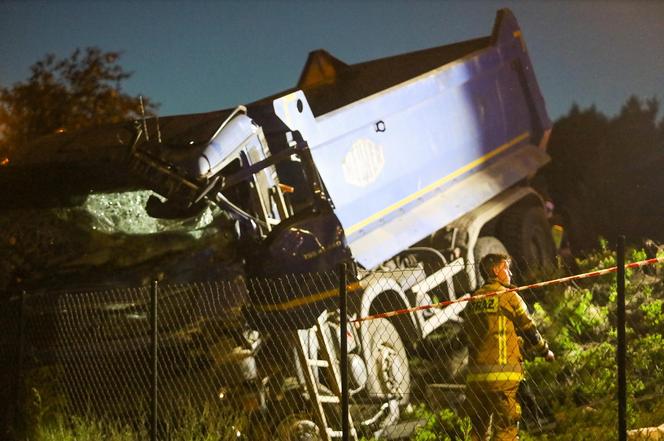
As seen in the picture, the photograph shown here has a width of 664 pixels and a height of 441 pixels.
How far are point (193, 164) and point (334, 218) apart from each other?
4.09ft

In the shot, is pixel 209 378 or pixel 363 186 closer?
pixel 209 378

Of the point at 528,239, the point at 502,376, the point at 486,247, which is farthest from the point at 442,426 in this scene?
the point at 528,239

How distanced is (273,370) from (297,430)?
0.54 meters

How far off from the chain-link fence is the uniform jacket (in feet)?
0.05

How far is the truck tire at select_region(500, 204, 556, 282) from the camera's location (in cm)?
903

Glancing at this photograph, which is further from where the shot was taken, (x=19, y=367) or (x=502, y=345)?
(x=19, y=367)

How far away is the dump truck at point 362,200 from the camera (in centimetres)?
630

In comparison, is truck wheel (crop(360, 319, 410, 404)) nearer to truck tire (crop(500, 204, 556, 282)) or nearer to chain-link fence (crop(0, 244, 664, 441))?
chain-link fence (crop(0, 244, 664, 441))

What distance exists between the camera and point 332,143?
7125 mm

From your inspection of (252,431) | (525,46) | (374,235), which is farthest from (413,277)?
(525,46)

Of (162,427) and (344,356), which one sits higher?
(344,356)

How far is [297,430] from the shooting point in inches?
242

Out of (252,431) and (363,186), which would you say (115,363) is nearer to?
(252,431)

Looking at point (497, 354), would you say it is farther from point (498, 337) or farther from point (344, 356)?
point (344, 356)
